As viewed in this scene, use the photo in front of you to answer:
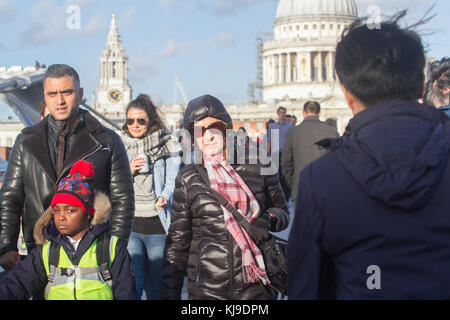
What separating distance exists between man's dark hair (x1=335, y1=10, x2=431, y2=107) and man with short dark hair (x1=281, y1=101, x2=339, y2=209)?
5844 millimetres

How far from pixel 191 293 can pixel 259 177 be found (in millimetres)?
669

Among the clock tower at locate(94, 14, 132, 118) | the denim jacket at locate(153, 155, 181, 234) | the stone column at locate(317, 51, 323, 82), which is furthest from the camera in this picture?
the clock tower at locate(94, 14, 132, 118)

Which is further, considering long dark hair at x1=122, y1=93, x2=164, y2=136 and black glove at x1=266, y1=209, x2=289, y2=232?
long dark hair at x1=122, y1=93, x2=164, y2=136

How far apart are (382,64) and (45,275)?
1948 millimetres

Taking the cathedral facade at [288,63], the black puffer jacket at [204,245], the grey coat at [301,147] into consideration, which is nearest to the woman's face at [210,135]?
the black puffer jacket at [204,245]

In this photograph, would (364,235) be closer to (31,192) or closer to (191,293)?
(191,293)

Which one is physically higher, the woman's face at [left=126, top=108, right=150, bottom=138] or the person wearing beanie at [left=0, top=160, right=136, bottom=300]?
the woman's face at [left=126, top=108, right=150, bottom=138]

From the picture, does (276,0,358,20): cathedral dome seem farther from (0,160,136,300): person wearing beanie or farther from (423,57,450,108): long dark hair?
(0,160,136,300): person wearing beanie

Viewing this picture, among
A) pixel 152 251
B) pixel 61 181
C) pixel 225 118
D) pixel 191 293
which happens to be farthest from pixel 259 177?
pixel 152 251

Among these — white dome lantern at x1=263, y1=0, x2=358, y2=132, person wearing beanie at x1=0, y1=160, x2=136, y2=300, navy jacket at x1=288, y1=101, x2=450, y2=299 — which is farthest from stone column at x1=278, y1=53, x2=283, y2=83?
navy jacket at x1=288, y1=101, x2=450, y2=299

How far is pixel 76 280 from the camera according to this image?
3.45 metres

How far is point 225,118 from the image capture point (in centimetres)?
389

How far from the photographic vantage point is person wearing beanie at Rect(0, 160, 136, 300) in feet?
11.3

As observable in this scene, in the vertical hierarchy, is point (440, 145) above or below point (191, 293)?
above
